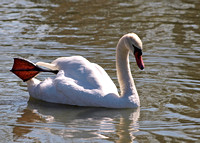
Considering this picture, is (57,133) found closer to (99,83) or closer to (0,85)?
(99,83)

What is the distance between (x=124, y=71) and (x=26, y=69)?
1.72 m

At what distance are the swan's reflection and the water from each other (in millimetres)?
13

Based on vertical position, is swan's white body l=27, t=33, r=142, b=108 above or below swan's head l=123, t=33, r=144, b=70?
below

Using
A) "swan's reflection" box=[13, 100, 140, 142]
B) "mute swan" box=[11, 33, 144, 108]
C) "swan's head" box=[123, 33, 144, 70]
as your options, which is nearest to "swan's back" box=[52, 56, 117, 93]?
"mute swan" box=[11, 33, 144, 108]

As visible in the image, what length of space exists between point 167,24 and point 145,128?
7.70 metres

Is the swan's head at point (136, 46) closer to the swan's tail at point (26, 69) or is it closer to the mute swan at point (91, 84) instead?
the mute swan at point (91, 84)

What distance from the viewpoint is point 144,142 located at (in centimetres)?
682

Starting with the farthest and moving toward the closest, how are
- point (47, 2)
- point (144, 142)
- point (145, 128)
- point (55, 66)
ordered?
1. point (47, 2)
2. point (55, 66)
3. point (145, 128)
4. point (144, 142)

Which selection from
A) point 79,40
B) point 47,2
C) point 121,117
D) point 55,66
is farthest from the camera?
point 47,2

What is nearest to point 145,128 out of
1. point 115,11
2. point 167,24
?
point 167,24

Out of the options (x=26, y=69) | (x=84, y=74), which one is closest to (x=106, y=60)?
(x=26, y=69)

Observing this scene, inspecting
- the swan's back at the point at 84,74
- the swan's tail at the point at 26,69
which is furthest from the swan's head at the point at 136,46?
the swan's tail at the point at 26,69

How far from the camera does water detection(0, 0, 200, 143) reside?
7293mm

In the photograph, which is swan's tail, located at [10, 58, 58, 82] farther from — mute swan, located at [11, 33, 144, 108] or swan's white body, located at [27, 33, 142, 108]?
swan's white body, located at [27, 33, 142, 108]
